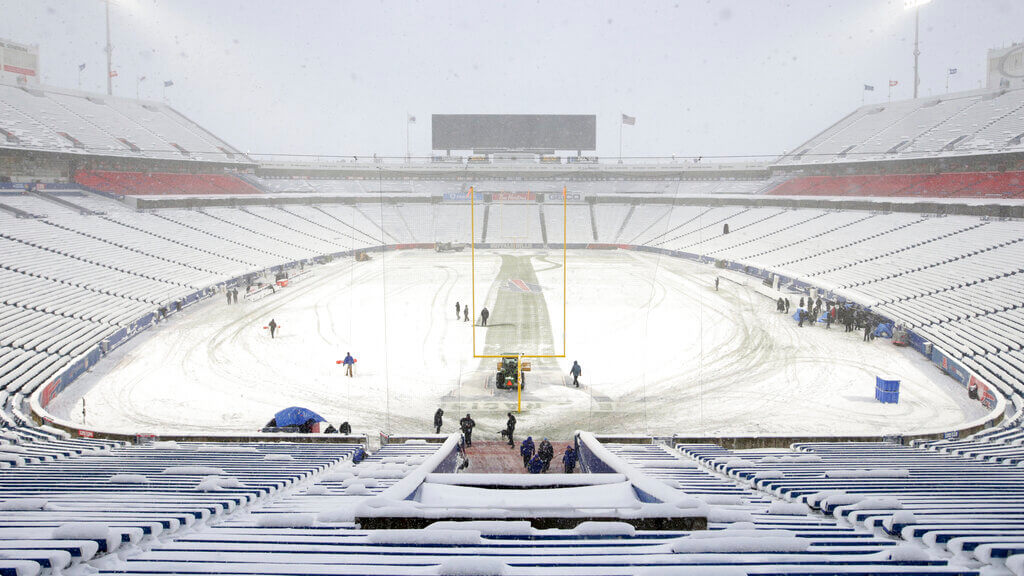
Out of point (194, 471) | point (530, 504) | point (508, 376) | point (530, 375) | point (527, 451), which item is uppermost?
point (530, 504)

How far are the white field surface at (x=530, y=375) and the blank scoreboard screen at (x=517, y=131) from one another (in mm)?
30571

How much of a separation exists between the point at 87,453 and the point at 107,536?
719 centimetres

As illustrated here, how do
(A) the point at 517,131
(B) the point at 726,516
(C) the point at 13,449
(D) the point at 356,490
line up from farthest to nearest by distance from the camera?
(A) the point at 517,131 → (C) the point at 13,449 → (D) the point at 356,490 → (B) the point at 726,516

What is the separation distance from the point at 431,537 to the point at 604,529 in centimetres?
94

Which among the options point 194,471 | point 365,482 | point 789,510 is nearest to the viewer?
point 789,510

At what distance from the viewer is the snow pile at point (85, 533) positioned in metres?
3.40

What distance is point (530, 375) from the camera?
17.0m

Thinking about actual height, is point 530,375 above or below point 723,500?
below

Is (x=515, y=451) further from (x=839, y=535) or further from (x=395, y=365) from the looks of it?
(x=839, y=535)

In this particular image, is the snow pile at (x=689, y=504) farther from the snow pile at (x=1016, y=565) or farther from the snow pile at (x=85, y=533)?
the snow pile at (x=85, y=533)

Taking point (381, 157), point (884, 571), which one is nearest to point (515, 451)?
point (884, 571)

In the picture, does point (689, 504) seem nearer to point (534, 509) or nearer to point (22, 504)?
point (534, 509)

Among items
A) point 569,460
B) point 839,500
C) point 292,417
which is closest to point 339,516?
point 839,500

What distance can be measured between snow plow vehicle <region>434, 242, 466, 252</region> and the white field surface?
17.5 meters
